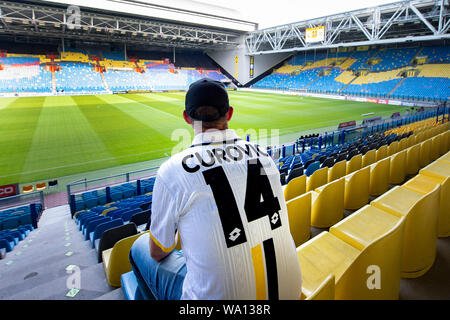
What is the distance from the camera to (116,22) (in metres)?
34.2

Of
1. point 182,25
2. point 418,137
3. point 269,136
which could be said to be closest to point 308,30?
point 182,25

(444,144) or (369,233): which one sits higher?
(444,144)

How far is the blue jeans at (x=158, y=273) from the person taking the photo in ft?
4.74

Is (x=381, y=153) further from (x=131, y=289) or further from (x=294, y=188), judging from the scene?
(x=131, y=289)

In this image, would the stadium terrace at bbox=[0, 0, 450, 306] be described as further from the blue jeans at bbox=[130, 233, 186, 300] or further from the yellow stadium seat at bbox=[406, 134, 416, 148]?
the blue jeans at bbox=[130, 233, 186, 300]

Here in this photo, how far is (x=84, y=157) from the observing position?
10.6 m

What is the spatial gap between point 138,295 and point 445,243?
2.82m

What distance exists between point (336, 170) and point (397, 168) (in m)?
0.96

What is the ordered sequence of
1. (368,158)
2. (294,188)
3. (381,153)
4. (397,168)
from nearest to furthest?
(294,188)
(397,168)
(368,158)
(381,153)

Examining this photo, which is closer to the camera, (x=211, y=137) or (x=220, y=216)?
(x=220, y=216)

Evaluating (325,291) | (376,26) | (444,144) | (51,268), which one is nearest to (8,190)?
(51,268)

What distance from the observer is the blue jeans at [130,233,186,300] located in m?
1.45

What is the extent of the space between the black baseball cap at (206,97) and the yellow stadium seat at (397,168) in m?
3.95

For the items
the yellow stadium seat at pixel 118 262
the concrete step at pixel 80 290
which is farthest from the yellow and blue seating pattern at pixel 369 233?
the concrete step at pixel 80 290
